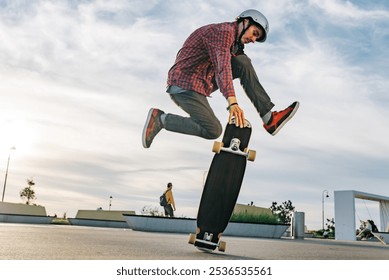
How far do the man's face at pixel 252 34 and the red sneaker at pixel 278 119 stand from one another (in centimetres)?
93

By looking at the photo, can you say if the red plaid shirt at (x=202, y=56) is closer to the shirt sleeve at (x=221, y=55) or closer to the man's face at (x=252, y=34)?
the shirt sleeve at (x=221, y=55)

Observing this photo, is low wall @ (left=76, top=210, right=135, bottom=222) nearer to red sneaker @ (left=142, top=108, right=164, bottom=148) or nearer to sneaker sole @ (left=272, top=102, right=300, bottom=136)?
red sneaker @ (left=142, top=108, right=164, bottom=148)

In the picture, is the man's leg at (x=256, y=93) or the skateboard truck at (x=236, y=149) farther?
the man's leg at (x=256, y=93)

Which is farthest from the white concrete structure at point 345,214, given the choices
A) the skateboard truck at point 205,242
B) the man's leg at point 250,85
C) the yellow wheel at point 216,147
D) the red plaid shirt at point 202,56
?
the yellow wheel at point 216,147

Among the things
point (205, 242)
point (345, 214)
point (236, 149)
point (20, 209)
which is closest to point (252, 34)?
point (236, 149)

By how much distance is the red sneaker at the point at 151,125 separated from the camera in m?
5.04

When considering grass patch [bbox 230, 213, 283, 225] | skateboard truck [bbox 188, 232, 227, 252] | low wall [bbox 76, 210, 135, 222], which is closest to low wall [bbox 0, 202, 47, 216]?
low wall [bbox 76, 210, 135, 222]

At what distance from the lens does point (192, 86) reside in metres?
4.93

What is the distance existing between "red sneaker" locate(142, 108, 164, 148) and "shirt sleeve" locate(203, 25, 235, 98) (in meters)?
0.96
